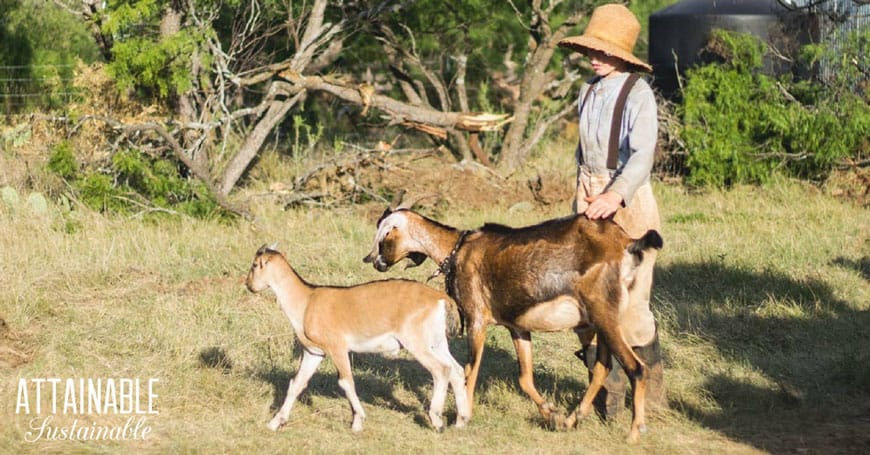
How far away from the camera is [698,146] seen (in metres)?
15.2

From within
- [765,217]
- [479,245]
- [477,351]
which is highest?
[479,245]

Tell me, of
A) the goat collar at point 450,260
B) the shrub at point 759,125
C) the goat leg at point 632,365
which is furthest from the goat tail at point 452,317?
the shrub at point 759,125

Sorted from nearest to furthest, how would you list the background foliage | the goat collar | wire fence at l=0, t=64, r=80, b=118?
the goat collar → the background foliage → wire fence at l=0, t=64, r=80, b=118

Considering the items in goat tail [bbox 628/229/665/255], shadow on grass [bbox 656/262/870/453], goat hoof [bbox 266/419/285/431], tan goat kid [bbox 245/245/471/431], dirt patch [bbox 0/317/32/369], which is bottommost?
shadow on grass [bbox 656/262/870/453]

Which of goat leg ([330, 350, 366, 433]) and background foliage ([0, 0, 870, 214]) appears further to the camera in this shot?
background foliage ([0, 0, 870, 214])

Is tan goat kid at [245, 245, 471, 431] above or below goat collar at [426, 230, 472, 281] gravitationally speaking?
below

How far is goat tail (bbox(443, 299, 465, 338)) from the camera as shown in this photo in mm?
6922

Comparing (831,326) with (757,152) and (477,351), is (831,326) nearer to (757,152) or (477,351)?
(477,351)

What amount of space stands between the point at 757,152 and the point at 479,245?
9.11m

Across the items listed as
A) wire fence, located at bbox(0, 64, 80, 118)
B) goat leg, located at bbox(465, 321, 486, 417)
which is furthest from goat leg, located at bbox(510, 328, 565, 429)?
wire fence, located at bbox(0, 64, 80, 118)

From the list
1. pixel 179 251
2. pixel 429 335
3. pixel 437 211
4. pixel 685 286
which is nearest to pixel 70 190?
pixel 179 251

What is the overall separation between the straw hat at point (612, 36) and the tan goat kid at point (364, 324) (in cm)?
172

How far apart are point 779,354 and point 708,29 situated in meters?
8.67

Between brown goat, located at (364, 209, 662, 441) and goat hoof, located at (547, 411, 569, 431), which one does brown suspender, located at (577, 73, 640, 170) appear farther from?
goat hoof, located at (547, 411, 569, 431)
